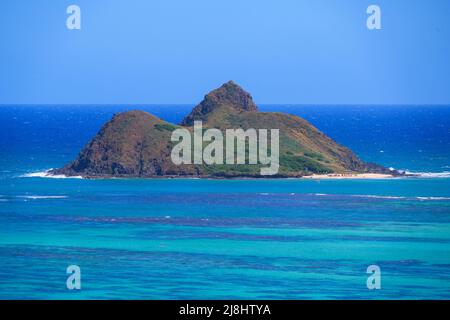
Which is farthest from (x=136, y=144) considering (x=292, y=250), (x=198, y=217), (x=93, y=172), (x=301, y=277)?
(x=301, y=277)

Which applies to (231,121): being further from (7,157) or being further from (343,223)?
(343,223)

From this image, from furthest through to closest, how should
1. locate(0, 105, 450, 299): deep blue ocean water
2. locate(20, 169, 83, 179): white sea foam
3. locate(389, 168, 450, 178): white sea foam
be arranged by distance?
1. locate(389, 168, 450, 178): white sea foam
2. locate(20, 169, 83, 179): white sea foam
3. locate(0, 105, 450, 299): deep blue ocean water

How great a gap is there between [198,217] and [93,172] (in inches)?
1325

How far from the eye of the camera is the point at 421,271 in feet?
265

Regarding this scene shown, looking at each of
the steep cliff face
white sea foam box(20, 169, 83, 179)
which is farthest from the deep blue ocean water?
the steep cliff face

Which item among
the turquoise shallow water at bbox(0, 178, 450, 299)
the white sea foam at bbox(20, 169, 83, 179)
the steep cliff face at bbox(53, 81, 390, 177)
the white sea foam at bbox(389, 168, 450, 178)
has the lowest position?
the turquoise shallow water at bbox(0, 178, 450, 299)

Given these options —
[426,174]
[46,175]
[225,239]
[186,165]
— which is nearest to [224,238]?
[225,239]

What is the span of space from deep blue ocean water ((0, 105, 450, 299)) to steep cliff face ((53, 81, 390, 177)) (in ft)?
11.8

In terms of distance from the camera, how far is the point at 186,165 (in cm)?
13625

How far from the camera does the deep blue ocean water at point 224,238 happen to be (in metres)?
76.3

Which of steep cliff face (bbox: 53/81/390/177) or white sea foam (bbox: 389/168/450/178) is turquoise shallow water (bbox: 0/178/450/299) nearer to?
steep cliff face (bbox: 53/81/390/177)

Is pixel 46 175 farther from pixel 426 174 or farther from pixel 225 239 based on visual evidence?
pixel 225 239

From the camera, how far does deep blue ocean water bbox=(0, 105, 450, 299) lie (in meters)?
76.3

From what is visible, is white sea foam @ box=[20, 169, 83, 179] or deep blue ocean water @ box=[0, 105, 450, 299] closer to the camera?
deep blue ocean water @ box=[0, 105, 450, 299]
